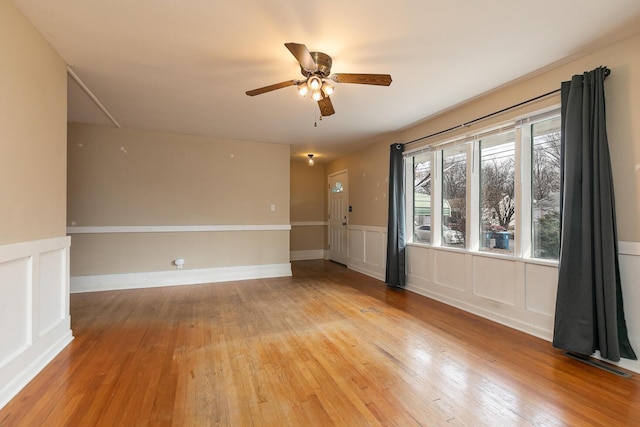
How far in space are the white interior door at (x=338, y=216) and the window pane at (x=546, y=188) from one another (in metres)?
3.81

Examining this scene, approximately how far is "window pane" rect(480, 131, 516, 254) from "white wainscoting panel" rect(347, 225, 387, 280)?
6.11 feet

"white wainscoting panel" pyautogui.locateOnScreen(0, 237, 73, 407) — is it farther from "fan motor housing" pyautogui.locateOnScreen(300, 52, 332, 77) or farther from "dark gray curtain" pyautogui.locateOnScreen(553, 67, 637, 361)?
"dark gray curtain" pyautogui.locateOnScreen(553, 67, 637, 361)

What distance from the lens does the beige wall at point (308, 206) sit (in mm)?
7340

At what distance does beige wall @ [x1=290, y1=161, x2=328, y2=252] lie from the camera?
289 inches

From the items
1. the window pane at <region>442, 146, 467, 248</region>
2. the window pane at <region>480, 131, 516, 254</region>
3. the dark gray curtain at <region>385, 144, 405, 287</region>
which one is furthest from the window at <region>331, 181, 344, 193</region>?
the window pane at <region>480, 131, 516, 254</region>

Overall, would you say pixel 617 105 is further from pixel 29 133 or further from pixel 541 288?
pixel 29 133

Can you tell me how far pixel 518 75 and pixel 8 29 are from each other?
3978 millimetres

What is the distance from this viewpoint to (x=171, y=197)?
4836 millimetres

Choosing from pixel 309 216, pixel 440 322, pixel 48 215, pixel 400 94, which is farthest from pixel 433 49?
pixel 309 216

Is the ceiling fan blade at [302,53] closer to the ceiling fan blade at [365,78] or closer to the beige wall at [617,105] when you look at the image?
the ceiling fan blade at [365,78]

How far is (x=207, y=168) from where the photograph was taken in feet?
16.6

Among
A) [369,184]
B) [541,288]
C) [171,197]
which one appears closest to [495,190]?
[541,288]

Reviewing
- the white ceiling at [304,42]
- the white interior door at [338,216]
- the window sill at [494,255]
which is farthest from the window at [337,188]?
the white ceiling at [304,42]

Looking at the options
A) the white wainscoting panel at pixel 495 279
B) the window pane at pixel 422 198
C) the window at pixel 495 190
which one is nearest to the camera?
the window at pixel 495 190
